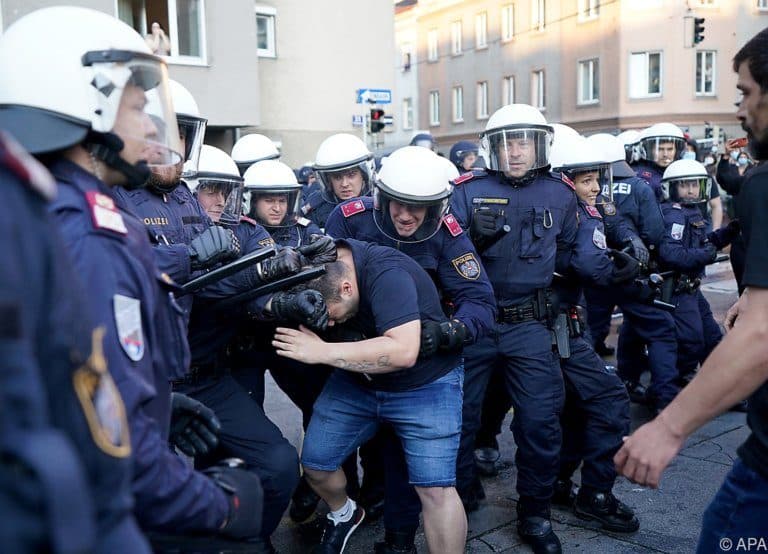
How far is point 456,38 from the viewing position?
35.8m

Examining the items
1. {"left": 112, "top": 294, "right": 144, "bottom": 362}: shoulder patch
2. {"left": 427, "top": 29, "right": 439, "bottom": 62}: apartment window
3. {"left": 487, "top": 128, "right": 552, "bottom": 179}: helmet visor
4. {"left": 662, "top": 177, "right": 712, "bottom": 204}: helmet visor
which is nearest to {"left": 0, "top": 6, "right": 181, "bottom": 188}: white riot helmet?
{"left": 112, "top": 294, "right": 144, "bottom": 362}: shoulder patch

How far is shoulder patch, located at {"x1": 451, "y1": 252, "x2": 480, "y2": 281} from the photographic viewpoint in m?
3.79

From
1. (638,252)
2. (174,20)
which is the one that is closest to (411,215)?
(638,252)

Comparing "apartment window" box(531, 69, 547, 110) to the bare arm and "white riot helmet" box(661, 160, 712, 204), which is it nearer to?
"white riot helmet" box(661, 160, 712, 204)

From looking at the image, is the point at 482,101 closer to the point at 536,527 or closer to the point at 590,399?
the point at 590,399

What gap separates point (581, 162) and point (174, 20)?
38.7 ft

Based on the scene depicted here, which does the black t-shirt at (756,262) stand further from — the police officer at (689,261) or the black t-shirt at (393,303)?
the police officer at (689,261)

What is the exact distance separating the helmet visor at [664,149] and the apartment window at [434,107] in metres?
30.6

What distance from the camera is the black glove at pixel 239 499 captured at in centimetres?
178

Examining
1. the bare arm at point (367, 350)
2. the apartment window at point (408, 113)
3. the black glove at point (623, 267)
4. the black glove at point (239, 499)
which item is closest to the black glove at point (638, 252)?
the black glove at point (623, 267)

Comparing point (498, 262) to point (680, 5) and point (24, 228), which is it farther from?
point (680, 5)

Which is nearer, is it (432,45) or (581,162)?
(581,162)

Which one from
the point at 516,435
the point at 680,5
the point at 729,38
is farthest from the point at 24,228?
the point at 729,38

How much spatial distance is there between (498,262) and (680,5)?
2573 cm
